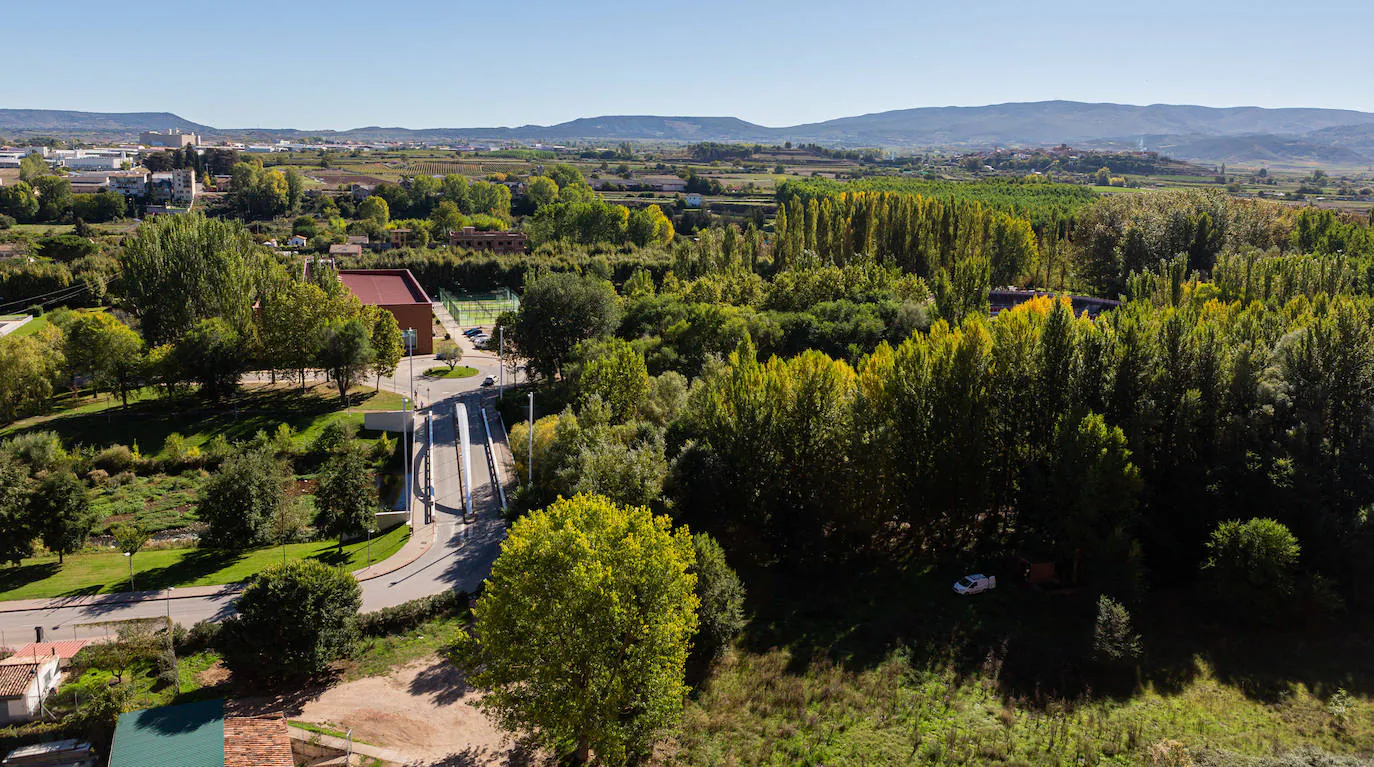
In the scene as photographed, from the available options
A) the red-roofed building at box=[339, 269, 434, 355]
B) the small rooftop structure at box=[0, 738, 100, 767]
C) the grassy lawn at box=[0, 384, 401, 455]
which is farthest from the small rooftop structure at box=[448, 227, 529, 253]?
the small rooftop structure at box=[0, 738, 100, 767]

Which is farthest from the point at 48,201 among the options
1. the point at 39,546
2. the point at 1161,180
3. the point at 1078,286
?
the point at 1161,180

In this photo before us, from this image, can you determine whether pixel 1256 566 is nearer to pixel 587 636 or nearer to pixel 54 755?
pixel 587 636

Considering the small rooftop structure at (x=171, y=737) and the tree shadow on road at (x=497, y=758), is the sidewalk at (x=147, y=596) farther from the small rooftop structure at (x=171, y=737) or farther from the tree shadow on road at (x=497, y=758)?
the tree shadow on road at (x=497, y=758)

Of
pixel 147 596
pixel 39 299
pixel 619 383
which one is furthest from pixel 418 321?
pixel 39 299

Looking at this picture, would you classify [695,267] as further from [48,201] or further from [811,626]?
[48,201]

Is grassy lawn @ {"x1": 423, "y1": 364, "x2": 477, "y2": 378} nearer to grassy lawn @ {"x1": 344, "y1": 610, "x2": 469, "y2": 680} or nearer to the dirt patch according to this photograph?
grassy lawn @ {"x1": 344, "y1": 610, "x2": 469, "y2": 680}
